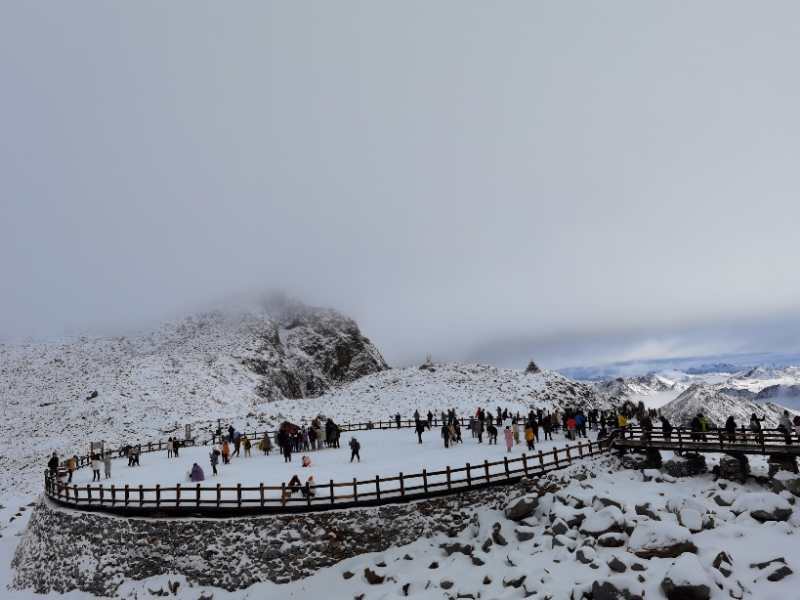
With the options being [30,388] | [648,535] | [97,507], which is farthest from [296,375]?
[648,535]

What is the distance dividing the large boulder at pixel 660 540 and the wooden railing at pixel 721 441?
653 cm

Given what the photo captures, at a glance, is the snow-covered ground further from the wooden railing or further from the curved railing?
the wooden railing

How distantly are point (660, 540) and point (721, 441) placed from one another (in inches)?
324

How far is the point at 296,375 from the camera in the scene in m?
90.9

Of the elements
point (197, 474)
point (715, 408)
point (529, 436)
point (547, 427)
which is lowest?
point (715, 408)

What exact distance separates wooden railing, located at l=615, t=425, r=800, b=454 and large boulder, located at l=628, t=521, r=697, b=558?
653cm

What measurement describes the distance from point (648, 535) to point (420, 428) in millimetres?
20735

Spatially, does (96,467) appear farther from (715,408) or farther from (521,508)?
(715,408)

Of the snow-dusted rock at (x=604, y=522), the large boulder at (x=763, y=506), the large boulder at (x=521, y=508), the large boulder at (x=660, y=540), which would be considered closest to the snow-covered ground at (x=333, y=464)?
the large boulder at (x=521, y=508)

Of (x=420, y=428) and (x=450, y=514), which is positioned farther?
(x=420, y=428)

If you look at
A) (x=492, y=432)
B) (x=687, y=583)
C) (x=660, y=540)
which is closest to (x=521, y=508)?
(x=660, y=540)

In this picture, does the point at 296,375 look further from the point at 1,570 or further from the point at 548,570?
the point at 548,570

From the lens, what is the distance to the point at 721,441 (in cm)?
2112

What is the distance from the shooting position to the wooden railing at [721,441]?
786 inches
